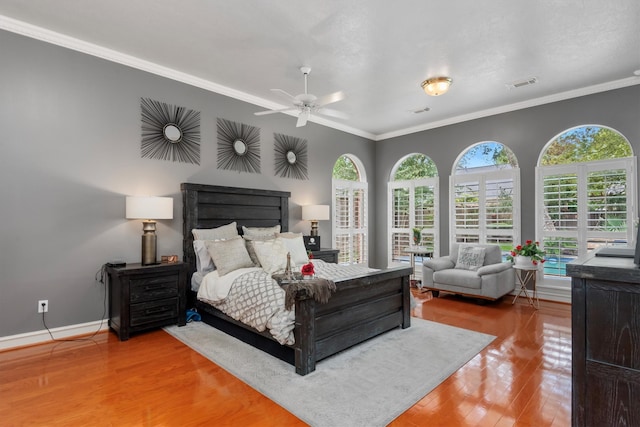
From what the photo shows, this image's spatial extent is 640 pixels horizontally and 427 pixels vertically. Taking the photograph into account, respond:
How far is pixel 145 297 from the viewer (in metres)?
3.52

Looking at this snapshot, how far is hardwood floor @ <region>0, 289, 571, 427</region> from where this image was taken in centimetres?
207

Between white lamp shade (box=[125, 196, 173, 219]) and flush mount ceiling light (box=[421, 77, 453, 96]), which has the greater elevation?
flush mount ceiling light (box=[421, 77, 453, 96])

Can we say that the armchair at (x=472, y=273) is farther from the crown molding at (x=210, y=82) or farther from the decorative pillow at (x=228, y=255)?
the decorative pillow at (x=228, y=255)

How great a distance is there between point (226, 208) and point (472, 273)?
3786 millimetres

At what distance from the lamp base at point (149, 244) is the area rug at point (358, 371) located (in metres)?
0.82

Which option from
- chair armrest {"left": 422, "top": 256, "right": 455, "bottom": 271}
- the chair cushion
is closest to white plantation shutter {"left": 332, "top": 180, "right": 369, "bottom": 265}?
chair armrest {"left": 422, "top": 256, "right": 455, "bottom": 271}

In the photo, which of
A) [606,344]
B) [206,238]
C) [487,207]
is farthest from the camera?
[487,207]

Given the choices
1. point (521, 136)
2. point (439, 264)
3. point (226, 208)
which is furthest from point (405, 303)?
point (521, 136)

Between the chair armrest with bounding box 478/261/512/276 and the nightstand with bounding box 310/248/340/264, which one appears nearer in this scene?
the chair armrest with bounding box 478/261/512/276

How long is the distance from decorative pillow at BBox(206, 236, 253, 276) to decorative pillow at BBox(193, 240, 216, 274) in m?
0.16

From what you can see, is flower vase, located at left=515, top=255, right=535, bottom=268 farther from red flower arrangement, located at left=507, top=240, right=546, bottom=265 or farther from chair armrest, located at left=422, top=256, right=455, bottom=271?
chair armrest, located at left=422, top=256, right=455, bottom=271

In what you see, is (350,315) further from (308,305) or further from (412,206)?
(412,206)

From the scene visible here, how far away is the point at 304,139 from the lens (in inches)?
230

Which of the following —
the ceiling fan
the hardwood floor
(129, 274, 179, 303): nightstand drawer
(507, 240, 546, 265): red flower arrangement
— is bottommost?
the hardwood floor
